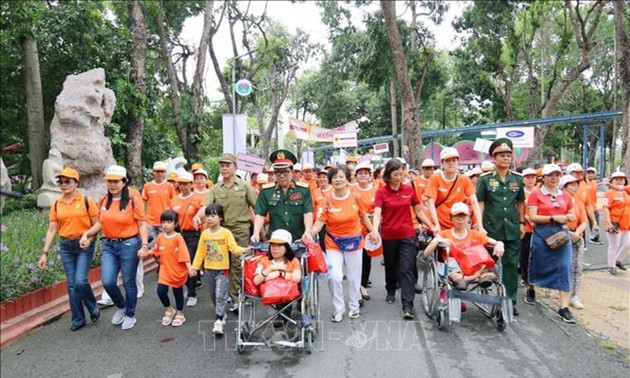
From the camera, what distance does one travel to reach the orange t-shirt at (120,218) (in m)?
5.00

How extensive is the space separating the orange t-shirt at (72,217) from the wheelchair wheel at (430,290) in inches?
150

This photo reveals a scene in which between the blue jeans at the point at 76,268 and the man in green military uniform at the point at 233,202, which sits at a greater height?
the man in green military uniform at the point at 233,202

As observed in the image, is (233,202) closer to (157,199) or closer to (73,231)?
(73,231)

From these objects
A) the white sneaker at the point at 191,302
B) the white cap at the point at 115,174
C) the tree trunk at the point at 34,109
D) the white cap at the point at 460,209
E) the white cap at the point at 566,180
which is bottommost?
the white sneaker at the point at 191,302

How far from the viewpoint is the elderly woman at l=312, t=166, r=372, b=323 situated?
17.3 feet

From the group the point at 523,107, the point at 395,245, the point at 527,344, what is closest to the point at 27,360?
the point at 395,245

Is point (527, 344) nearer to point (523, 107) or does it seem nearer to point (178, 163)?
point (178, 163)

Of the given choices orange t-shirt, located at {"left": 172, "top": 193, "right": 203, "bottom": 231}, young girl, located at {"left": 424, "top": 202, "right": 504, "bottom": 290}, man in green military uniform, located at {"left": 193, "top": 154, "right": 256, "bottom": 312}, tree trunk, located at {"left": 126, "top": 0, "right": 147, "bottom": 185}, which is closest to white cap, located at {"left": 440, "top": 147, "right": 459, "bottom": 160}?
young girl, located at {"left": 424, "top": 202, "right": 504, "bottom": 290}

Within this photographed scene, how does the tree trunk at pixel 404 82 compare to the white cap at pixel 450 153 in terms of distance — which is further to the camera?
the tree trunk at pixel 404 82

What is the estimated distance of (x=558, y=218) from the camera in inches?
216

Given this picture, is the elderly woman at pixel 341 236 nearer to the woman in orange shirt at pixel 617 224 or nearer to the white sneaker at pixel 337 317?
the white sneaker at pixel 337 317

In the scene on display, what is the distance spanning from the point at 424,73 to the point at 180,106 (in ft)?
32.8

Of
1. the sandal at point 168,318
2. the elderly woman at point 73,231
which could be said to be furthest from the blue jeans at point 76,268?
the sandal at point 168,318

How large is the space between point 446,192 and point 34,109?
419 inches
